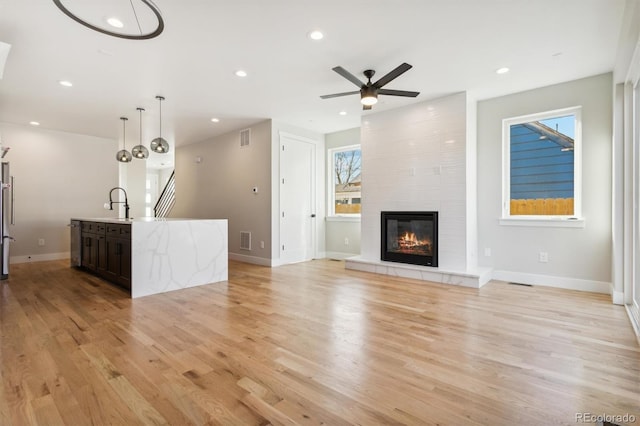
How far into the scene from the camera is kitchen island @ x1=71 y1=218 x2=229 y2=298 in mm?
3867

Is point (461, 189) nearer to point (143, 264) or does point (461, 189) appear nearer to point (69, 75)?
point (143, 264)

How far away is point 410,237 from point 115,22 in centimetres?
450

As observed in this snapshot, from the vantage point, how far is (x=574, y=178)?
420cm

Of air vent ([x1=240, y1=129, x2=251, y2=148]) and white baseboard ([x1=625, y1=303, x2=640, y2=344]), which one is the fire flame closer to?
white baseboard ([x1=625, y1=303, x2=640, y2=344])

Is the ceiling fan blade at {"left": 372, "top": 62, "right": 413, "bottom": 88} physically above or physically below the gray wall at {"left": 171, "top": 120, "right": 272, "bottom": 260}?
above

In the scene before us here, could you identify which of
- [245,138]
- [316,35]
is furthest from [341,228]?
[316,35]

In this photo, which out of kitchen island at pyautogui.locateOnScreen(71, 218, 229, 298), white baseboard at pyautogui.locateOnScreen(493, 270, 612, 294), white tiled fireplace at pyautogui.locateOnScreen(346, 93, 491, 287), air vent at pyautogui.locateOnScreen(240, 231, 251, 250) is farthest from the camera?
air vent at pyautogui.locateOnScreen(240, 231, 251, 250)

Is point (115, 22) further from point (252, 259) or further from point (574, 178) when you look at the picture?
point (574, 178)

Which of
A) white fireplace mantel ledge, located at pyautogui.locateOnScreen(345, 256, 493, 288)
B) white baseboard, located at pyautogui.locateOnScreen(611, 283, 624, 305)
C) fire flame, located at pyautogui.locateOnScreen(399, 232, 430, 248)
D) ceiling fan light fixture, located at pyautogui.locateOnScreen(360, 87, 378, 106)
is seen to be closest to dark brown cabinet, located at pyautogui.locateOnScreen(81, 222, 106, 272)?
white fireplace mantel ledge, located at pyautogui.locateOnScreen(345, 256, 493, 288)

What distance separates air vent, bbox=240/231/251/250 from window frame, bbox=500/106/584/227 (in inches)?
176

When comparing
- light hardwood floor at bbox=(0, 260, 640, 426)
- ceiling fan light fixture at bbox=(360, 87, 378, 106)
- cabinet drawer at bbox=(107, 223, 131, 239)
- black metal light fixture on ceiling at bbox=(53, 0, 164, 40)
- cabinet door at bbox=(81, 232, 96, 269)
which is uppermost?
black metal light fixture on ceiling at bbox=(53, 0, 164, 40)

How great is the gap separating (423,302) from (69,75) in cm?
506

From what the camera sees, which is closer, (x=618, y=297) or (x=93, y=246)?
(x=618, y=297)

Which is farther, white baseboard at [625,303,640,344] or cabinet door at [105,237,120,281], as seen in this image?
cabinet door at [105,237,120,281]
